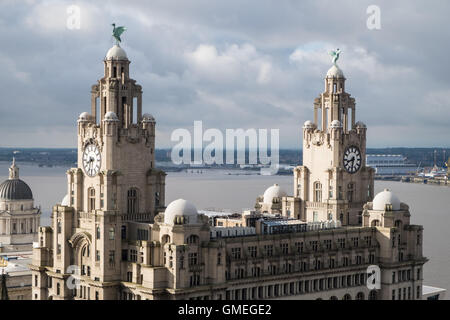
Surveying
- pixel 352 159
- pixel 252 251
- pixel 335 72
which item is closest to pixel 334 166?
pixel 352 159

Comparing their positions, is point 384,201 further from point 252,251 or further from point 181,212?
point 181,212

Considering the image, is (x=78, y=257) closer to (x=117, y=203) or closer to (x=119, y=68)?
(x=117, y=203)

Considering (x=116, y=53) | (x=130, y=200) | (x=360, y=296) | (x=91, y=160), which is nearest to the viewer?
(x=91, y=160)

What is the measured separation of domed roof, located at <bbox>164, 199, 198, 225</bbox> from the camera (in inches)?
3179

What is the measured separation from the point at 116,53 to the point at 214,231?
20.8 metres

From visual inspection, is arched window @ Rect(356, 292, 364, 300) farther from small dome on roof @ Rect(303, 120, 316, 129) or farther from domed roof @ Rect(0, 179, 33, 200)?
domed roof @ Rect(0, 179, 33, 200)

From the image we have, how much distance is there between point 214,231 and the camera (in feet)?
286

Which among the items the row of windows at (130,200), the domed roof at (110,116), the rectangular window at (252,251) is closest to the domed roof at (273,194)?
the rectangular window at (252,251)

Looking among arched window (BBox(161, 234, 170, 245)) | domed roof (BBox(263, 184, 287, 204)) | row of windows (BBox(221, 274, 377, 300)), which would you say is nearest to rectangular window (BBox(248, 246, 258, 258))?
row of windows (BBox(221, 274, 377, 300))

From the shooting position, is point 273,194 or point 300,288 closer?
point 300,288

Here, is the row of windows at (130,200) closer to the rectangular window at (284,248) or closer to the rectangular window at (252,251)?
the rectangular window at (252,251)

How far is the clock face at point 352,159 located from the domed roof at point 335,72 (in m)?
8.72

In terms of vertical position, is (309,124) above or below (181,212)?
above
